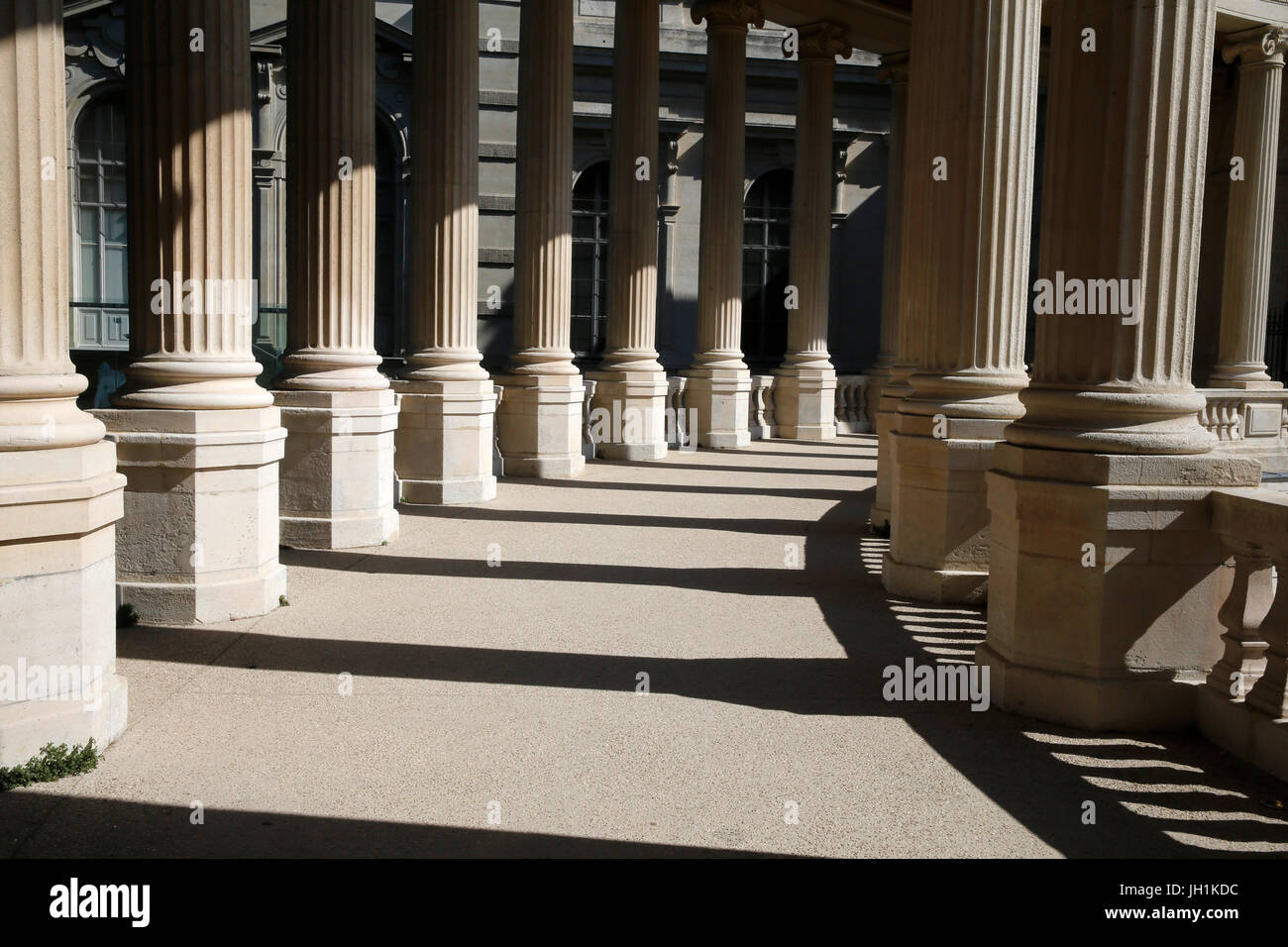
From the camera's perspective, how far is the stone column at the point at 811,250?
2914cm

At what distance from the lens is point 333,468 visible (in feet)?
42.7

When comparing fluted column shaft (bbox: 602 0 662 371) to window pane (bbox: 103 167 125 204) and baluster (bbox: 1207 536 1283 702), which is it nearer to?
window pane (bbox: 103 167 125 204)

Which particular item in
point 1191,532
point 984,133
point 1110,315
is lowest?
point 1191,532

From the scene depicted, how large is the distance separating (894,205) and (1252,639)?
25556 mm

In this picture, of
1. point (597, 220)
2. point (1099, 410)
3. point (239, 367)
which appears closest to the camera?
point (1099, 410)

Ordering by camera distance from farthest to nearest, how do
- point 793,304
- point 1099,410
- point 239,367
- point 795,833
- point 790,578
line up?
point 793,304 → point 790,578 → point 239,367 → point 1099,410 → point 795,833

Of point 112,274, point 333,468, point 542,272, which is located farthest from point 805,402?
point 333,468

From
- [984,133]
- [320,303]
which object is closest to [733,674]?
[984,133]

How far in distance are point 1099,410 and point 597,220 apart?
29339 millimetres

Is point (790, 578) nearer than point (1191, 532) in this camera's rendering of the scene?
No

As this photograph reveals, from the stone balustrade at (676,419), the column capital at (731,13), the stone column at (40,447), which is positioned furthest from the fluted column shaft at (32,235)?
the column capital at (731,13)

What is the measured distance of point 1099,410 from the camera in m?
7.57

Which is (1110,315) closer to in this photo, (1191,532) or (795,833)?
(1191,532)

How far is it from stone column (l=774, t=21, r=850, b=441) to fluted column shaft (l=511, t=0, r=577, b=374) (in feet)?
33.6
